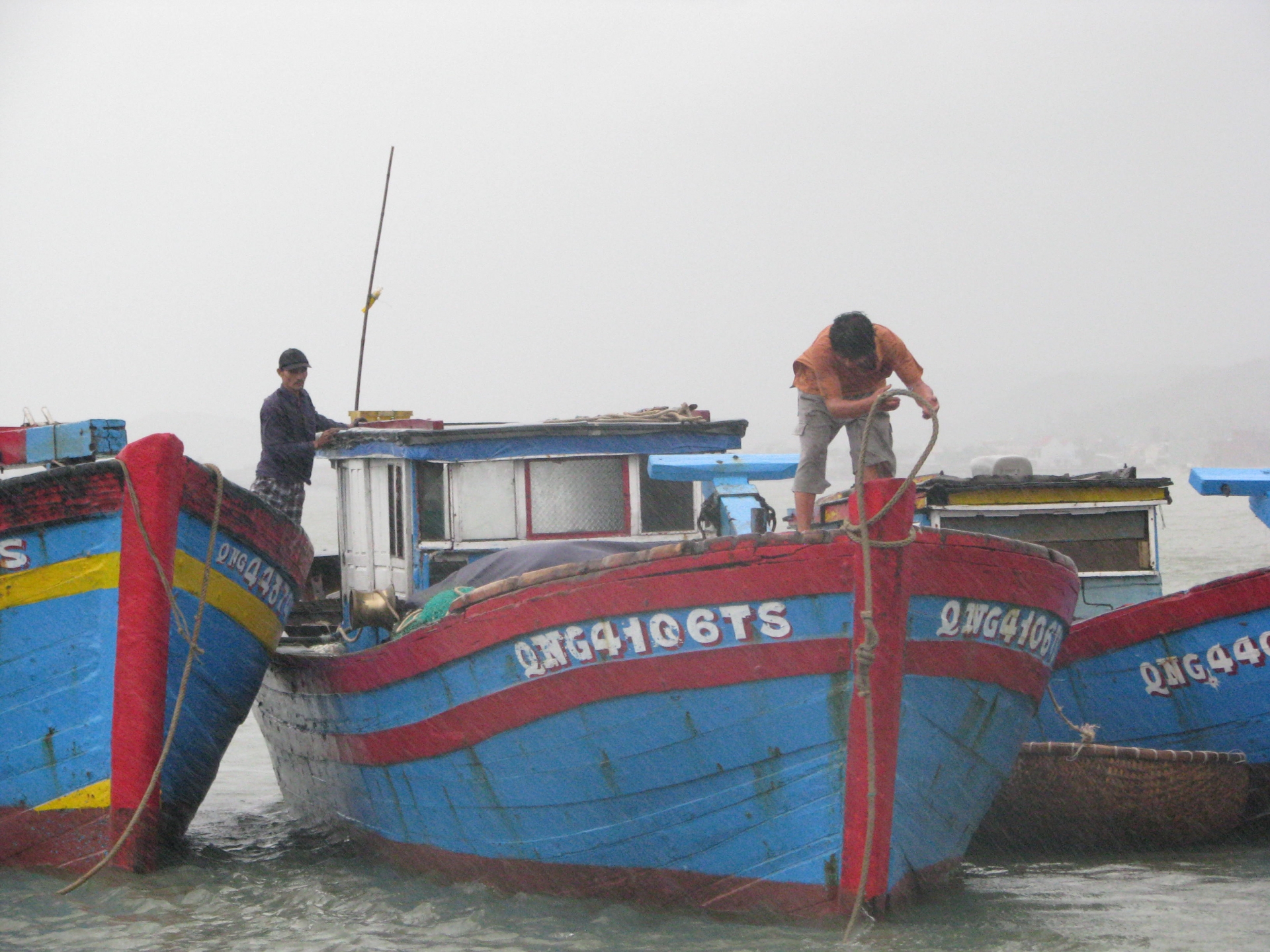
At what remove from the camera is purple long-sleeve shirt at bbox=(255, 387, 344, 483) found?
9125 millimetres

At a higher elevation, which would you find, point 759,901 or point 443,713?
point 443,713

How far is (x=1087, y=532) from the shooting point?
9.73 meters

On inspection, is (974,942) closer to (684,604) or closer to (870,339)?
(684,604)

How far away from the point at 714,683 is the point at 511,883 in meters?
1.76

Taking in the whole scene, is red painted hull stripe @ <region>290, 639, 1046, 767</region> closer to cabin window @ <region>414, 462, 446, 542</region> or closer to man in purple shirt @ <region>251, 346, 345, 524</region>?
cabin window @ <region>414, 462, 446, 542</region>

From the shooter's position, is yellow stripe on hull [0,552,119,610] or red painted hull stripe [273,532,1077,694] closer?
red painted hull stripe [273,532,1077,694]

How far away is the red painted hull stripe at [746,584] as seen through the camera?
17.7ft

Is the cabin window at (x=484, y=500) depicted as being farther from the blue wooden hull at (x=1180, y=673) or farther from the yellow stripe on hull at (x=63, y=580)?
the blue wooden hull at (x=1180, y=673)

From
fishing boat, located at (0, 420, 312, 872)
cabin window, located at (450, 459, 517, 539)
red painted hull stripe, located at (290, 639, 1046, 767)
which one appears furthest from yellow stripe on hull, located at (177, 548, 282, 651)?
red painted hull stripe, located at (290, 639, 1046, 767)

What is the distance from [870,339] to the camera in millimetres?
6297

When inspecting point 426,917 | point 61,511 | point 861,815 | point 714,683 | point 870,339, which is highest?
point 870,339

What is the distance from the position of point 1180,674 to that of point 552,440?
3.87 meters

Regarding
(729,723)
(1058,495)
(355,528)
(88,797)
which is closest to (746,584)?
(729,723)

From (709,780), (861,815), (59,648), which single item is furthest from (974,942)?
(59,648)
